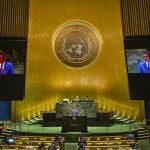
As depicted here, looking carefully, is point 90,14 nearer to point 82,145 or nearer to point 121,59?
point 121,59

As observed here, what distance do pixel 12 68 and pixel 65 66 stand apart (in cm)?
377

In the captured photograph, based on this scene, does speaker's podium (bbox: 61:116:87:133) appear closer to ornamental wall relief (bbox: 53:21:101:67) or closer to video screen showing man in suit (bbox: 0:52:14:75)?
video screen showing man in suit (bbox: 0:52:14:75)

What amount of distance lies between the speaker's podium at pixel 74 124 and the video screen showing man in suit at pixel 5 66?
328cm

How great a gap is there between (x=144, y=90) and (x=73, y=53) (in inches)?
219

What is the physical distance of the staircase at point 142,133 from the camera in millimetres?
16172

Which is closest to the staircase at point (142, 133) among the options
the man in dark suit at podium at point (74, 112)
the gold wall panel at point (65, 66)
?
the man in dark suit at podium at point (74, 112)

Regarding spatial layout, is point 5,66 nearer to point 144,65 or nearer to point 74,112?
point 74,112

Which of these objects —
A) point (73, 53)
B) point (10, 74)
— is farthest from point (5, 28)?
point (73, 53)

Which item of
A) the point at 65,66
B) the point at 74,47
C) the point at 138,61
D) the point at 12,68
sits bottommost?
the point at 12,68

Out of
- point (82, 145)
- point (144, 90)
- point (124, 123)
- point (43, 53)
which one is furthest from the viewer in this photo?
point (43, 53)

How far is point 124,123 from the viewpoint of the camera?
18.7 m

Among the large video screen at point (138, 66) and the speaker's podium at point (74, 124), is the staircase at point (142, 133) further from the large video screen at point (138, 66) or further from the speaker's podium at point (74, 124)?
the speaker's podium at point (74, 124)

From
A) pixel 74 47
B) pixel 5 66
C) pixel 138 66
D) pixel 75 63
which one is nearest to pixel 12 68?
pixel 5 66

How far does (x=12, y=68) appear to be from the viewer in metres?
17.1
